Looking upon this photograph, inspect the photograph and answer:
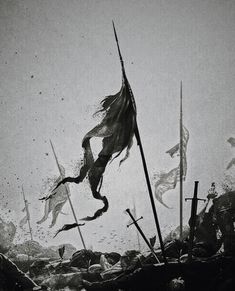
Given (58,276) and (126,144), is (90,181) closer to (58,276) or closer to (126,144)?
(126,144)

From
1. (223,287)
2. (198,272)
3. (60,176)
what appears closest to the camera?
(223,287)

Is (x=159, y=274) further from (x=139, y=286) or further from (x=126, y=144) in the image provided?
(x=126, y=144)

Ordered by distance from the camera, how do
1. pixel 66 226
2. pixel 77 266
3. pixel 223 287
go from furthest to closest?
pixel 77 266 → pixel 223 287 → pixel 66 226

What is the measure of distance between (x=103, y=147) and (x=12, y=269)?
158 inches

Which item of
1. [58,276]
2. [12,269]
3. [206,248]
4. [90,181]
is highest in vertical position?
[90,181]

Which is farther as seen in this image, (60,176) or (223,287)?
(60,176)

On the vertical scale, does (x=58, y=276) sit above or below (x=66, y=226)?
below

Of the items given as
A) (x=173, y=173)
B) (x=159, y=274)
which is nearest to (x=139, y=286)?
(x=159, y=274)

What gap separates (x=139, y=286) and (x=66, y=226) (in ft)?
8.15

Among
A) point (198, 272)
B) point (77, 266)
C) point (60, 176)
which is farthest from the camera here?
point (60, 176)

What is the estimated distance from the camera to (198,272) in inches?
230

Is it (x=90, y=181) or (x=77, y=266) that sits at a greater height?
(x=90, y=181)

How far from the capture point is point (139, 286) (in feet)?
19.3

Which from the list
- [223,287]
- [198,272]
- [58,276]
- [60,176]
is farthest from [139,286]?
[60,176]
